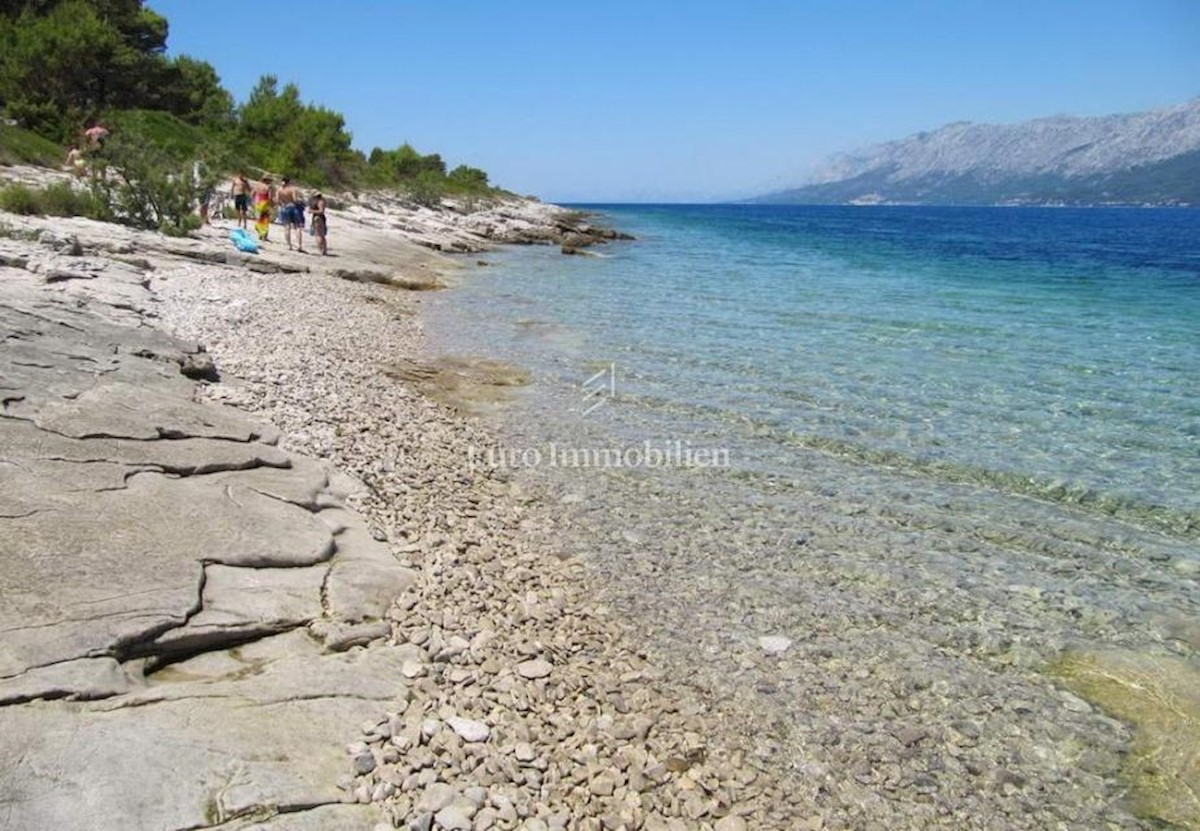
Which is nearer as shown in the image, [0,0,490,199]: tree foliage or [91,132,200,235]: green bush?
[91,132,200,235]: green bush

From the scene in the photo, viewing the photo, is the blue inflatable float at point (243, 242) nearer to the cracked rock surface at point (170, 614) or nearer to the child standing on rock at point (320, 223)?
the child standing on rock at point (320, 223)

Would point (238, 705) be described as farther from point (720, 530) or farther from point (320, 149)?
point (320, 149)

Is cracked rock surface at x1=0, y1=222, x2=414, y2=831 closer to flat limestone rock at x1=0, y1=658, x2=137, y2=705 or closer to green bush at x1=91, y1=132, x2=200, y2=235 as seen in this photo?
flat limestone rock at x1=0, y1=658, x2=137, y2=705

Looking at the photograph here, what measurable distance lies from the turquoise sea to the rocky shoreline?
768 millimetres

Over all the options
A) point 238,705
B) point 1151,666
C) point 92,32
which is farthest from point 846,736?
point 92,32

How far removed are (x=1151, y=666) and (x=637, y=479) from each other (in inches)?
228

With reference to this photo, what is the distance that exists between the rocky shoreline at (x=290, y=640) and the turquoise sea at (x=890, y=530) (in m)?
0.77

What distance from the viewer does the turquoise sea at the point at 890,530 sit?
5531mm

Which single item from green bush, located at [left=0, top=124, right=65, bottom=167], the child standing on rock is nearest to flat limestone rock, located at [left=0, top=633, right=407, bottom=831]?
the child standing on rock

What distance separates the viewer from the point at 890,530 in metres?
8.86

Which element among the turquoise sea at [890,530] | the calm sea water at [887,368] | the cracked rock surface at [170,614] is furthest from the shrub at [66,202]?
the cracked rock surface at [170,614]

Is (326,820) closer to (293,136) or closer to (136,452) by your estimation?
(136,452)

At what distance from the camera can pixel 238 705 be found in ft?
15.0

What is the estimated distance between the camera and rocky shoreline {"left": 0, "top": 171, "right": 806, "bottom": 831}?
13.3ft
